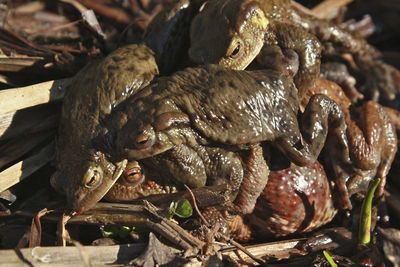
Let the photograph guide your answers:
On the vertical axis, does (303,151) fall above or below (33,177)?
above

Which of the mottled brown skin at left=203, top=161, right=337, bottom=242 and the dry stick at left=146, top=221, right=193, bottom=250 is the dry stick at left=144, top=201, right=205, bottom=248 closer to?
the dry stick at left=146, top=221, right=193, bottom=250

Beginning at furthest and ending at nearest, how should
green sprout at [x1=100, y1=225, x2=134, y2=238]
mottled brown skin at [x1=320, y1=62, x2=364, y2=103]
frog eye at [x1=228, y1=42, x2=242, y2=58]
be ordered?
mottled brown skin at [x1=320, y1=62, x2=364, y2=103] < frog eye at [x1=228, y1=42, x2=242, y2=58] < green sprout at [x1=100, y1=225, x2=134, y2=238]

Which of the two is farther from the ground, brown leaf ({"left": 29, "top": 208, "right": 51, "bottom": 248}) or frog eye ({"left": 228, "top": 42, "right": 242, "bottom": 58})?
frog eye ({"left": 228, "top": 42, "right": 242, "bottom": 58})

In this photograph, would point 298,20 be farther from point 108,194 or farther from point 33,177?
point 33,177

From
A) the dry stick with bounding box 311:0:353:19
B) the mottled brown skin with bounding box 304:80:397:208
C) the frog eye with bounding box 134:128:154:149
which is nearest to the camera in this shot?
the frog eye with bounding box 134:128:154:149

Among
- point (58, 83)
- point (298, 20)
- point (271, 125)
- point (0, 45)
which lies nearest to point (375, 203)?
point (271, 125)

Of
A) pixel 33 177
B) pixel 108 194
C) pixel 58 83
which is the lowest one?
pixel 33 177

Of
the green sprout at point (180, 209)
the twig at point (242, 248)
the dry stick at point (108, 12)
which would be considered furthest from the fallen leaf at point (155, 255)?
the dry stick at point (108, 12)

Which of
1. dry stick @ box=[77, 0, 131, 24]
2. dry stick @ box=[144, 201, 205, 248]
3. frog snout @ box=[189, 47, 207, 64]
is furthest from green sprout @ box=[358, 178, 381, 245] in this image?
dry stick @ box=[77, 0, 131, 24]
